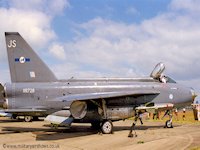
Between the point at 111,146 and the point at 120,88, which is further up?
the point at 120,88

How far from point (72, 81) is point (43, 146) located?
639 cm

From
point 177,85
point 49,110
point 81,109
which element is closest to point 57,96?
point 49,110

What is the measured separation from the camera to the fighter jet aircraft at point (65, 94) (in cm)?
1548

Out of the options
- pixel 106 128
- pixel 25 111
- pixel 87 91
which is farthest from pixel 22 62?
pixel 106 128

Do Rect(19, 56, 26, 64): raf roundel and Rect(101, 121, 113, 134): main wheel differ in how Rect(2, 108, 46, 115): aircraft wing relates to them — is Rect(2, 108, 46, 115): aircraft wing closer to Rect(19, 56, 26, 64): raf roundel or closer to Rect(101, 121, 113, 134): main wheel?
Rect(19, 56, 26, 64): raf roundel

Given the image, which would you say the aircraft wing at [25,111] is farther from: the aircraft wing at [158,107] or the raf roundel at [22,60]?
the aircraft wing at [158,107]

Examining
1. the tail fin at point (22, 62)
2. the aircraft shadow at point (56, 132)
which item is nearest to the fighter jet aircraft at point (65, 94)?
the tail fin at point (22, 62)

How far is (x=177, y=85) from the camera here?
18312 millimetres

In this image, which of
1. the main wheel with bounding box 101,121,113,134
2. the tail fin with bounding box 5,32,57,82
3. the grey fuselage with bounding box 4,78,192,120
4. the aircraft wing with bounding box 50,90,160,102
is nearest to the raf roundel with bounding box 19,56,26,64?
the tail fin with bounding box 5,32,57,82

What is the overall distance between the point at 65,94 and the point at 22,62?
9.98 feet

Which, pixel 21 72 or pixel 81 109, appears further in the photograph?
pixel 21 72

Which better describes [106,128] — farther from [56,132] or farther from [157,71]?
[157,71]

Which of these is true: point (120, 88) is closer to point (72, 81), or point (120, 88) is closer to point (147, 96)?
point (147, 96)

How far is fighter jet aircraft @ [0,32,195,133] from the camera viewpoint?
15477mm
